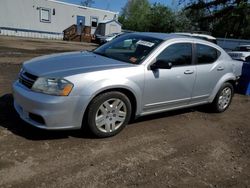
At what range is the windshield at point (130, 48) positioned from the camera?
15.8 ft

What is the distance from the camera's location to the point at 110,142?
4.31 m

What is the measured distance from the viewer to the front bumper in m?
3.85

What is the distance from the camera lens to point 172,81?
4.96m

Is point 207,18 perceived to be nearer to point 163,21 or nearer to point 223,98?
point 163,21

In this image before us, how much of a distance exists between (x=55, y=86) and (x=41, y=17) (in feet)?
89.7

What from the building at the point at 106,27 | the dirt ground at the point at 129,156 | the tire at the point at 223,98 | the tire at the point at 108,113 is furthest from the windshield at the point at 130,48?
the building at the point at 106,27

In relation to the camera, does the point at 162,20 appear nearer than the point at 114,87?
No

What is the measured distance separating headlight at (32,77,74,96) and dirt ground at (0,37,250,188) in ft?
2.38

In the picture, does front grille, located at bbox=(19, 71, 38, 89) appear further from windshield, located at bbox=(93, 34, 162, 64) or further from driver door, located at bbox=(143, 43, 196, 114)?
driver door, located at bbox=(143, 43, 196, 114)

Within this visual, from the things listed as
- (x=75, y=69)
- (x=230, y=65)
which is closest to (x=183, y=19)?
(x=230, y=65)

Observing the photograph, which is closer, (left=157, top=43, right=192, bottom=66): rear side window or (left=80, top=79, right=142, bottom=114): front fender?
(left=80, top=79, right=142, bottom=114): front fender

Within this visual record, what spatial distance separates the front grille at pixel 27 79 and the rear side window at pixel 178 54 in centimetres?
202

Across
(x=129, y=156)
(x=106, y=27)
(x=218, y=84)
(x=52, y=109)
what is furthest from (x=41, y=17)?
(x=129, y=156)

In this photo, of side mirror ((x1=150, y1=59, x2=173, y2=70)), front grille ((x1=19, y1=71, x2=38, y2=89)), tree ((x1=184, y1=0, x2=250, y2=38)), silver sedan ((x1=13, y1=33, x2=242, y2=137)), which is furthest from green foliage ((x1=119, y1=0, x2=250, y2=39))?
front grille ((x1=19, y1=71, x2=38, y2=89))
